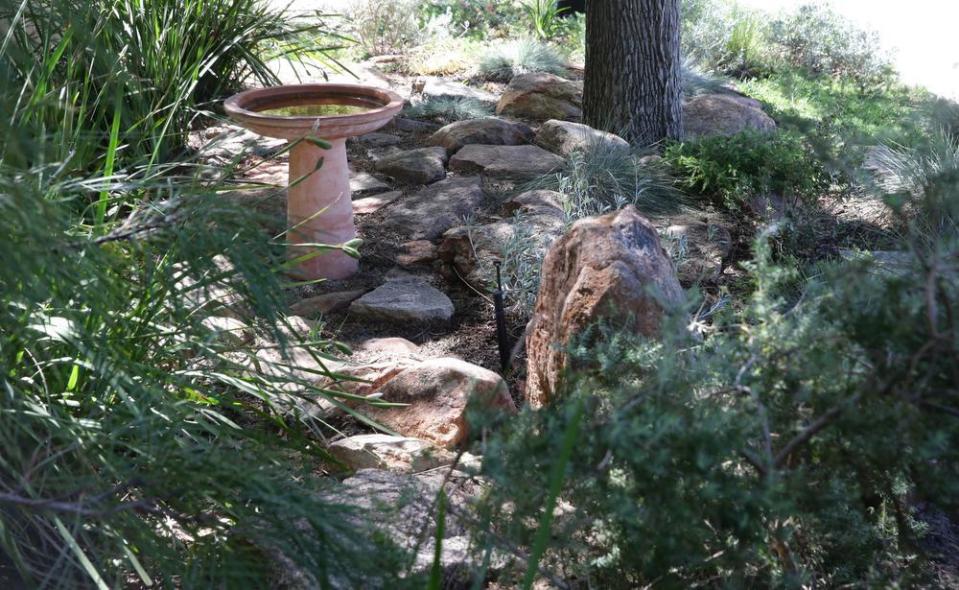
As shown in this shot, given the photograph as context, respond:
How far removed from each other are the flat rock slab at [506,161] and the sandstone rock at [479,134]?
17cm

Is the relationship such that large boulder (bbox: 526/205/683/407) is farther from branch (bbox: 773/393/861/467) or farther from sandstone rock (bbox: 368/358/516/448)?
branch (bbox: 773/393/861/467)

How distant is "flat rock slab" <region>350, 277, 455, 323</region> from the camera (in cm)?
348

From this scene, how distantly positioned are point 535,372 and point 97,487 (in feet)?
4.70

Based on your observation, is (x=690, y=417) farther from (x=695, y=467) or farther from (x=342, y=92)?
(x=342, y=92)

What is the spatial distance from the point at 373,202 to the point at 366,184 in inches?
11.6

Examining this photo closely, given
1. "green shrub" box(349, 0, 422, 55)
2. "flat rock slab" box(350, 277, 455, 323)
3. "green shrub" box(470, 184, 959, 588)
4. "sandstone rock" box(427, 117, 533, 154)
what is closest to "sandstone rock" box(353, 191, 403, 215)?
"sandstone rock" box(427, 117, 533, 154)

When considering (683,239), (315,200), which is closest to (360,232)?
(315,200)

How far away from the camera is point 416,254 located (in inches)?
157

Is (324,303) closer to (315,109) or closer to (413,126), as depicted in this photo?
(315,109)

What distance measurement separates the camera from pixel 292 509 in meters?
1.46

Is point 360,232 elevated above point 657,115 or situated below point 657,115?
below

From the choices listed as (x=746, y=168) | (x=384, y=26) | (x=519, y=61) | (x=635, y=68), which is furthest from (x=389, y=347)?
(x=384, y=26)

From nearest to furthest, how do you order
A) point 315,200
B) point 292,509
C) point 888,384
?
1. point 888,384
2. point 292,509
3. point 315,200

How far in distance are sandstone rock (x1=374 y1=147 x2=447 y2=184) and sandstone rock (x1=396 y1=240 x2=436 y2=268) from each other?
84 centimetres
